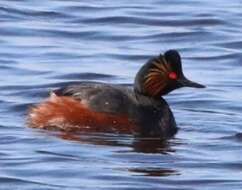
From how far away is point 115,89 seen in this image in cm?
1605

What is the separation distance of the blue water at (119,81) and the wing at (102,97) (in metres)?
0.35

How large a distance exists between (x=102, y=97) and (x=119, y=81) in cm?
316

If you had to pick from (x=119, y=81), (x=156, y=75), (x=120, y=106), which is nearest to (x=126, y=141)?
(x=120, y=106)

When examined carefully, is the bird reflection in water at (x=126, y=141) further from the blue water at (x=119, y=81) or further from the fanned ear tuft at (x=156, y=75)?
the fanned ear tuft at (x=156, y=75)

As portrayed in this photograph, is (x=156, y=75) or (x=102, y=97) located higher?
(x=156, y=75)

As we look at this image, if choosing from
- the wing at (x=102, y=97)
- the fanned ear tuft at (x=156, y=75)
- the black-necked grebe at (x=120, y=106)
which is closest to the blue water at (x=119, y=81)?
the black-necked grebe at (x=120, y=106)

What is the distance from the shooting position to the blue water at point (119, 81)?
13703mm

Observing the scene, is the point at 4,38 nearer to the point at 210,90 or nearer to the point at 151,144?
the point at 210,90

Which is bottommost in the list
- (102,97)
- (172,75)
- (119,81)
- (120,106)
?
(119,81)

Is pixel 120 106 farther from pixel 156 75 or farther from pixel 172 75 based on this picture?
pixel 172 75

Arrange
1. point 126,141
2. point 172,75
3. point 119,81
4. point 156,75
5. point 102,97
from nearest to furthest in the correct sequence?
1. point 126,141
2. point 102,97
3. point 156,75
4. point 172,75
5. point 119,81

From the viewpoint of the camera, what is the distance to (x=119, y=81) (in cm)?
1905

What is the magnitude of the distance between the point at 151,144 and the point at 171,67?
46.4 inches

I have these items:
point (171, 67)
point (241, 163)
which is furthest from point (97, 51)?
point (241, 163)
